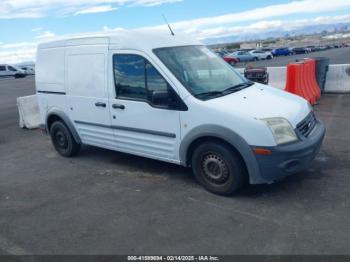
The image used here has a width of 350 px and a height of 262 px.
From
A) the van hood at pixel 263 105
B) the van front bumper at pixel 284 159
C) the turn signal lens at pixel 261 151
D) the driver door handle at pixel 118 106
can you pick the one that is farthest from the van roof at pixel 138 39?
the van front bumper at pixel 284 159

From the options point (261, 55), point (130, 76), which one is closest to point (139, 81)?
point (130, 76)

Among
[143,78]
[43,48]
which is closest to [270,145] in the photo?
[143,78]

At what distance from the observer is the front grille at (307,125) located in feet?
15.3

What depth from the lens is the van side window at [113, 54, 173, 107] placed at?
4946 mm

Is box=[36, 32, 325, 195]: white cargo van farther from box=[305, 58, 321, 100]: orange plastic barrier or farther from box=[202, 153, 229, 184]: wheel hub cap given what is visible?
box=[305, 58, 321, 100]: orange plastic barrier

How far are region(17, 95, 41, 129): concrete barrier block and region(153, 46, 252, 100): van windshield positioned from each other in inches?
238

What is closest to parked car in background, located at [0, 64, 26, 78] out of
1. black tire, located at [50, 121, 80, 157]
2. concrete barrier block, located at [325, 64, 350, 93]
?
concrete barrier block, located at [325, 64, 350, 93]

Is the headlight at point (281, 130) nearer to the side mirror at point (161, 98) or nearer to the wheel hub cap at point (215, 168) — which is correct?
the wheel hub cap at point (215, 168)

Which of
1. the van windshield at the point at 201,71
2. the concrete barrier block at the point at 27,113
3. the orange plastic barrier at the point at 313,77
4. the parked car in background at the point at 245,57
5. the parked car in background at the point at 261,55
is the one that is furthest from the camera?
the parked car in background at the point at 261,55

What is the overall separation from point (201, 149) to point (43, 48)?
3.79 m

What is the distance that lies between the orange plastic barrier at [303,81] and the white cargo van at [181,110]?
4629 millimetres

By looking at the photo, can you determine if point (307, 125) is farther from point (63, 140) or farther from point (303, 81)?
point (303, 81)

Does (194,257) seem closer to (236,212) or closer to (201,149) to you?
(236,212)

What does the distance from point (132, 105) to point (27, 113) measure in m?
5.72
